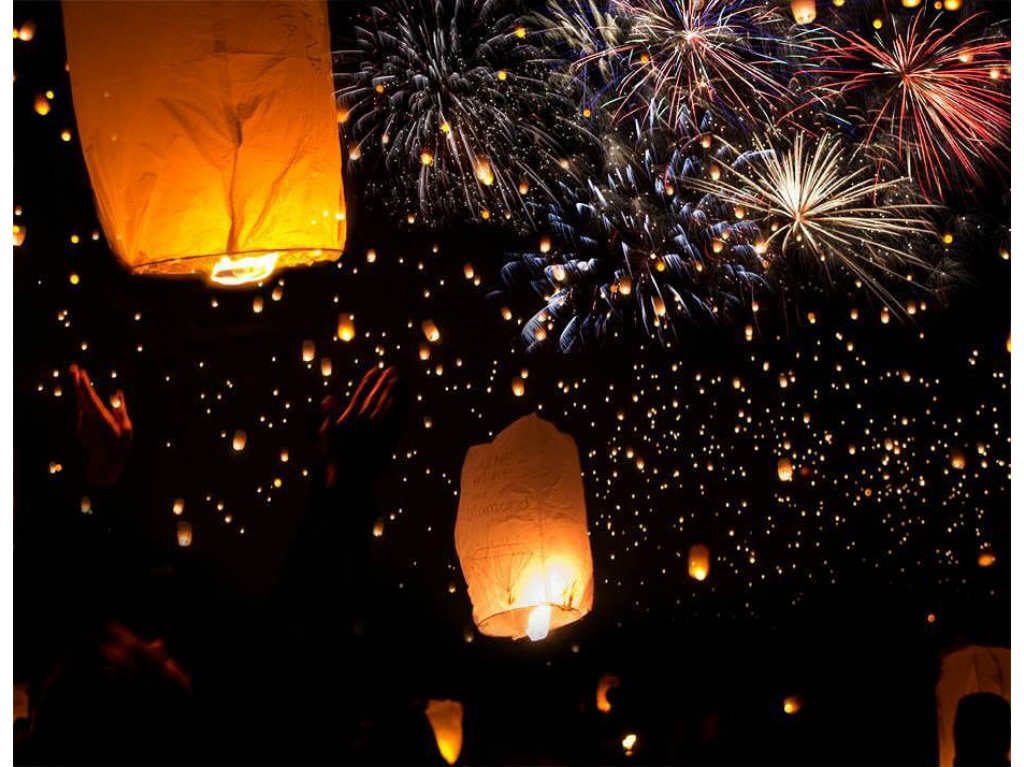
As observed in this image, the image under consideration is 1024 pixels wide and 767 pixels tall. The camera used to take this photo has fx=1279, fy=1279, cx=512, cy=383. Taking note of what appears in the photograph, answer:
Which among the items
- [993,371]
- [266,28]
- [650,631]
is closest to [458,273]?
[650,631]

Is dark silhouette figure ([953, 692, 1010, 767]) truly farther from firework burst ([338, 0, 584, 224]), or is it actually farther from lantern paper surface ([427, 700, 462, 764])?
firework burst ([338, 0, 584, 224])

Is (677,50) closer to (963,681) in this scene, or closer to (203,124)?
(963,681)

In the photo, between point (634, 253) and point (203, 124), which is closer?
point (203, 124)

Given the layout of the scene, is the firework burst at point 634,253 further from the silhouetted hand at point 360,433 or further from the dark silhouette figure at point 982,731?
the silhouetted hand at point 360,433

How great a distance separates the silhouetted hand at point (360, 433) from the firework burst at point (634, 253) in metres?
5.20

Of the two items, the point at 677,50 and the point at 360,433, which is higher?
the point at 677,50

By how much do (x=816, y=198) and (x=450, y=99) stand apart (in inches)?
87.1

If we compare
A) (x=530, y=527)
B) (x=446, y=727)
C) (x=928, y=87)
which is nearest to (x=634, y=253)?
(x=928, y=87)

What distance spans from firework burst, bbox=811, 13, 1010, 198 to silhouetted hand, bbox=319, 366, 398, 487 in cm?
486

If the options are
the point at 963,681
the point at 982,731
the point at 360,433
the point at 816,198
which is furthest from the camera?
the point at 816,198

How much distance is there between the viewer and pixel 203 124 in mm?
2654

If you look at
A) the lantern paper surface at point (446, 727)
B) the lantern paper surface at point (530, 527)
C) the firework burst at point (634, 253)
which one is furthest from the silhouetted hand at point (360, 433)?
the firework burst at point (634, 253)

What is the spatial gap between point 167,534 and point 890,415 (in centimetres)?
577

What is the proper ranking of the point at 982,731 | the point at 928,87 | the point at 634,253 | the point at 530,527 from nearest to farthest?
the point at 530,527, the point at 982,731, the point at 928,87, the point at 634,253
